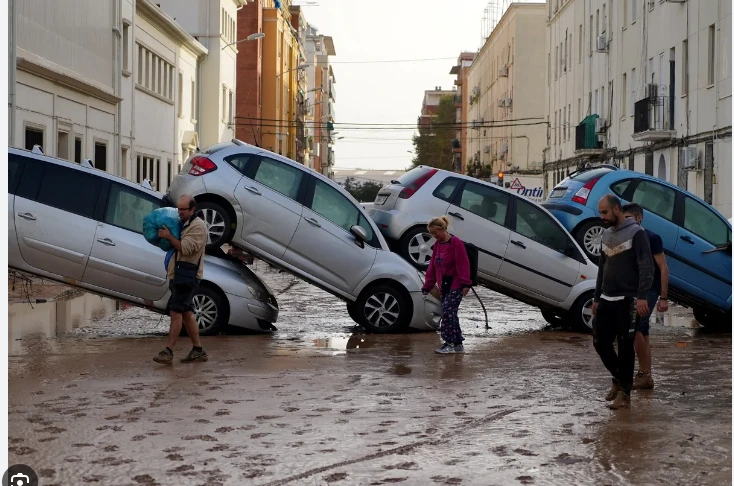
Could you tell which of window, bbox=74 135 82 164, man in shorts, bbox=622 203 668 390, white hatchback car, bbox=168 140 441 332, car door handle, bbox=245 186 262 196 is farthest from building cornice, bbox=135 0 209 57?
man in shorts, bbox=622 203 668 390

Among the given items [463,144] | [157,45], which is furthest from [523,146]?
[463,144]

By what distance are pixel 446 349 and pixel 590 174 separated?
5672 millimetres

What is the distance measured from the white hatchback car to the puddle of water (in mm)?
2289

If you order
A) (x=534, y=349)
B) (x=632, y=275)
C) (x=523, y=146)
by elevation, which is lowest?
(x=534, y=349)

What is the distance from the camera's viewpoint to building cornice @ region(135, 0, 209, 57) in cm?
3978

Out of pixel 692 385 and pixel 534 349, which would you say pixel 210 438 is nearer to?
pixel 692 385

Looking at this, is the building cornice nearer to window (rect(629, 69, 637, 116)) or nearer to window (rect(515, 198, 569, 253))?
window (rect(629, 69, 637, 116))

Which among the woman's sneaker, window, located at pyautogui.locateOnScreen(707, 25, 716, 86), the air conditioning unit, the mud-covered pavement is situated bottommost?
the mud-covered pavement

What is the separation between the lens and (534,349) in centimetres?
1431

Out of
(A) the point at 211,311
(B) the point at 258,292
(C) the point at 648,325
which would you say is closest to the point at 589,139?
(B) the point at 258,292

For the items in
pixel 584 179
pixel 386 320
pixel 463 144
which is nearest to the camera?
pixel 386 320

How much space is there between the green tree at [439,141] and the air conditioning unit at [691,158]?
3836 inches

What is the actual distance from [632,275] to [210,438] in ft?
11.9

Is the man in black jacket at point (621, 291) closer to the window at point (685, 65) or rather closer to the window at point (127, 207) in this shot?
the window at point (127, 207)
